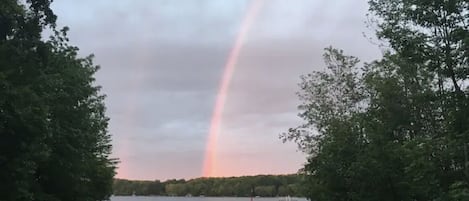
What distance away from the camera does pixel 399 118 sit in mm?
30062

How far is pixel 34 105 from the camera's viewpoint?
81.1 ft

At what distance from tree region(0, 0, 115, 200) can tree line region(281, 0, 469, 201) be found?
12834 mm

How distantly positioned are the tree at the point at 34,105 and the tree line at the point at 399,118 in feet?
42.1

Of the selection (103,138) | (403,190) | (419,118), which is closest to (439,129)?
(419,118)

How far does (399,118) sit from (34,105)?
642 inches

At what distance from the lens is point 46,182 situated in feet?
113

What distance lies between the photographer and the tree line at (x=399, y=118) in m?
18.7

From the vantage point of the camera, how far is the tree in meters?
23.8

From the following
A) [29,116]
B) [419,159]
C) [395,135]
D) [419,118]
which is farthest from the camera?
[395,135]

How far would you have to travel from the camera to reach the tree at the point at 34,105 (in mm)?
23766

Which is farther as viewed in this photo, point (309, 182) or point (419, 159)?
point (309, 182)

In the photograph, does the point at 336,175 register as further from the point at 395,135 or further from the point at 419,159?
the point at 419,159

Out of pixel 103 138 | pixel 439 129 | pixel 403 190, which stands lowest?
pixel 403 190

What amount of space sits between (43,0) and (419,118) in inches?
655
